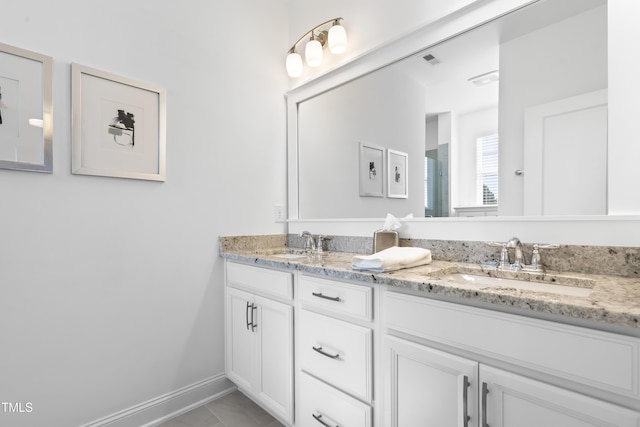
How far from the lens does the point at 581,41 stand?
3.79 ft

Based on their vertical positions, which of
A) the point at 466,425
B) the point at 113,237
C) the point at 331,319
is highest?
the point at 113,237

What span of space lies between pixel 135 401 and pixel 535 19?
8.06ft

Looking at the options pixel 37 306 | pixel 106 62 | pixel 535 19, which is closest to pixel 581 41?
pixel 535 19

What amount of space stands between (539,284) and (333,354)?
2.53ft

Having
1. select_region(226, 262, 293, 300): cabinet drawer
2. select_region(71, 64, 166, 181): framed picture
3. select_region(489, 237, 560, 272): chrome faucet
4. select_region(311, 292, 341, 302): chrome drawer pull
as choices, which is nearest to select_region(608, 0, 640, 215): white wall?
select_region(489, 237, 560, 272): chrome faucet

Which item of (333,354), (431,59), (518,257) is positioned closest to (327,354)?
(333,354)

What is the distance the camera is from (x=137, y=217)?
1.61 m

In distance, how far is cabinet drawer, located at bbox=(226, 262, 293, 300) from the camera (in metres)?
1.47

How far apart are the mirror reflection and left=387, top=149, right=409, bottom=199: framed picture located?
18 millimetres

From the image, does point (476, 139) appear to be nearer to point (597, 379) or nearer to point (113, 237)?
point (597, 379)

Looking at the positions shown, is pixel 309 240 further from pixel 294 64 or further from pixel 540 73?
pixel 540 73

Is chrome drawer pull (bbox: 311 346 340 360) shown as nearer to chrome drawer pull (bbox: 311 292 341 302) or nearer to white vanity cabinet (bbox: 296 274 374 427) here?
white vanity cabinet (bbox: 296 274 374 427)

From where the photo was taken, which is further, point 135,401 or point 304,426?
point 135,401

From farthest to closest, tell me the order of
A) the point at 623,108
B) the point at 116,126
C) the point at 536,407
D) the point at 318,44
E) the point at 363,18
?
the point at 318,44 → the point at 363,18 → the point at 116,126 → the point at 623,108 → the point at 536,407
